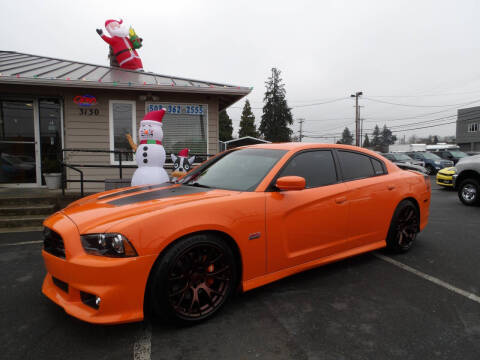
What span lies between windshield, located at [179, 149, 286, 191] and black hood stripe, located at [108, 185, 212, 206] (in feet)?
0.54

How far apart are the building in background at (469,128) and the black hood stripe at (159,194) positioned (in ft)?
164

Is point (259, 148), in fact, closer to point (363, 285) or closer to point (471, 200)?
point (363, 285)

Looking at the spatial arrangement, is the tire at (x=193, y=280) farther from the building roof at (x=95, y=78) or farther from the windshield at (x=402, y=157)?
the windshield at (x=402, y=157)

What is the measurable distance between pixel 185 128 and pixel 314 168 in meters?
5.99

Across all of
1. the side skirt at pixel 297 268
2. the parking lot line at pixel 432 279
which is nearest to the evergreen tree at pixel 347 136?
the parking lot line at pixel 432 279

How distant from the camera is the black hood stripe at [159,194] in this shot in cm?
271

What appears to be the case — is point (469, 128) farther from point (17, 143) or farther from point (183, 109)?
point (17, 143)

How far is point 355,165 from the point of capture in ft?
12.2

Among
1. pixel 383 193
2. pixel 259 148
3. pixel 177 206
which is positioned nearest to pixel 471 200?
pixel 383 193

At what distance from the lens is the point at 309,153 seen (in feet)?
11.1

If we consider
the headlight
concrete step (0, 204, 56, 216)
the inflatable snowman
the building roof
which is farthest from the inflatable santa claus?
the headlight

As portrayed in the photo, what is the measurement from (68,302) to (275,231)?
170 cm

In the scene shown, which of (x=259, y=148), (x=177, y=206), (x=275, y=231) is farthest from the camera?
(x=259, y=148)

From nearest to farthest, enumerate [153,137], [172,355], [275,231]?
[172,355]
[275,231]
[153,137]
